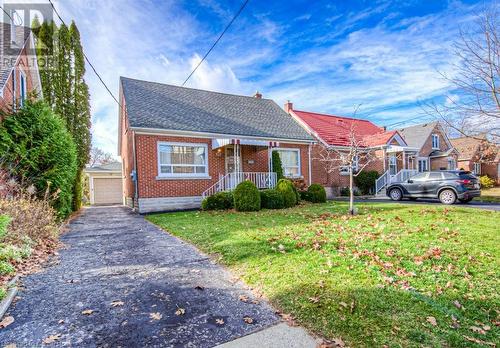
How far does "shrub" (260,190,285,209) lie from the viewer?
38.8 feet

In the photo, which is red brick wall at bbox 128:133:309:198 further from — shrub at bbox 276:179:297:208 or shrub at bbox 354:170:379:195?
shrub at bbox 354:170:379:195

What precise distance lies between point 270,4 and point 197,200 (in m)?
8.95

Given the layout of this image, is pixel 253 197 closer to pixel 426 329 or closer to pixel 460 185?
pixel 426 329

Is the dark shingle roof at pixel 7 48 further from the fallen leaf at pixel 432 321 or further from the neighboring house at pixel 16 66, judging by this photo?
the fallen leaf at pixel 432 321

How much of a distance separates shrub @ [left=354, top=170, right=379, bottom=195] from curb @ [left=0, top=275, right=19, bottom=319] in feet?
63.1

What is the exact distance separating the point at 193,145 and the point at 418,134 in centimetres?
2467

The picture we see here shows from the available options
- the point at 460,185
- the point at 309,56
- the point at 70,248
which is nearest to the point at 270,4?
the point at 309,56

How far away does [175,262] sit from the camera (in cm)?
482

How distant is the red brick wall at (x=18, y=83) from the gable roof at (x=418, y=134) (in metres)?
28.8

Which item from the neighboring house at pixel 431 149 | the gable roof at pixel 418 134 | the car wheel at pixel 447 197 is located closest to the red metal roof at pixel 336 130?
the gable roof at pixel 418 134

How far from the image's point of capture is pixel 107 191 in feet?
75.6

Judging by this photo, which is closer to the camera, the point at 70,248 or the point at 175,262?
the point at 175,262

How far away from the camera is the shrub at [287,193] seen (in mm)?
12144

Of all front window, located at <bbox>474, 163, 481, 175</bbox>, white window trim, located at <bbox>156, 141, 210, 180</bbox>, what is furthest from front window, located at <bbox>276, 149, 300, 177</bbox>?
front window, located at <bbox>474, 163, 481, 175</bbox>
